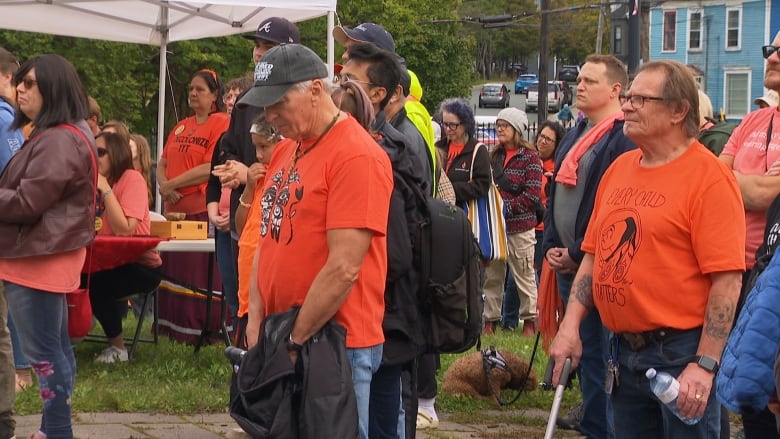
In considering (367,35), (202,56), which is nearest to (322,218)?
(367,35)

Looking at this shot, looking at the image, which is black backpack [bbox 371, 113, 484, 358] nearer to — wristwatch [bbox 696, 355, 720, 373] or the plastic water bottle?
the plastic water bottle

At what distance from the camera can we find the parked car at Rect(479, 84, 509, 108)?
235 feet

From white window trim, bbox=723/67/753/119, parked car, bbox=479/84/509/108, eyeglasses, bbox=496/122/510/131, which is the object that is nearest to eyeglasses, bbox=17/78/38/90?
eyeglasses, bbox=496/122/510/131

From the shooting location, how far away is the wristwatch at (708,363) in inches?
153

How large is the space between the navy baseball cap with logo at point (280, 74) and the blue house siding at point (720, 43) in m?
58.8

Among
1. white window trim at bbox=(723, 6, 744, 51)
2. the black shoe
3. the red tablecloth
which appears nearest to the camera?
the black shoe

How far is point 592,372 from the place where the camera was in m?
5.79

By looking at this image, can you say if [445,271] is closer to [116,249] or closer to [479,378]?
[479,378]

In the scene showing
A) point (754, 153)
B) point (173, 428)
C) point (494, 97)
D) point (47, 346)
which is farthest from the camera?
point (494, 97)

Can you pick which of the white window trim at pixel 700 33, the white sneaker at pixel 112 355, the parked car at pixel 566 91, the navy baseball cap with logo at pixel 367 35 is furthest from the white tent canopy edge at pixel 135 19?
the white window trim at pixel 700 33

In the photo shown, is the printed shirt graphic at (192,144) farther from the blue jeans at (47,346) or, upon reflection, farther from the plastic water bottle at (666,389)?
the plastic water bottle at (666,389)

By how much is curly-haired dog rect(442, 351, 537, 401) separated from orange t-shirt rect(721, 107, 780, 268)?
8.39 feet

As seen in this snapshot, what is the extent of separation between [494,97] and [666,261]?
68612mm

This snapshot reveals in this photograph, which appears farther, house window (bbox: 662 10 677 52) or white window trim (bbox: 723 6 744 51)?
house window (bbox: 662 10 677 52)
